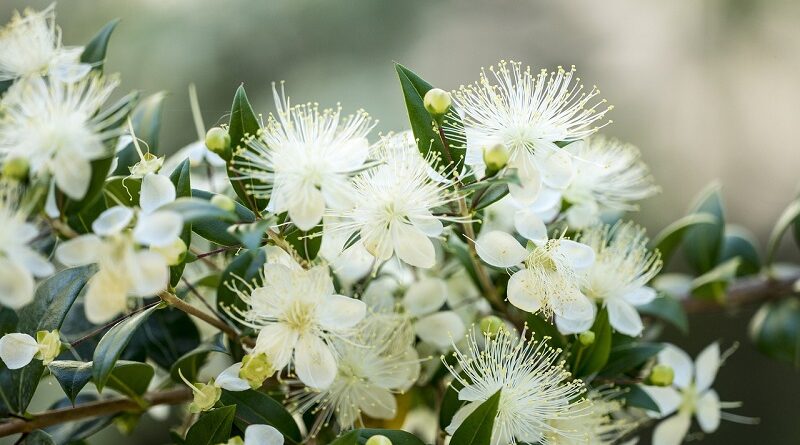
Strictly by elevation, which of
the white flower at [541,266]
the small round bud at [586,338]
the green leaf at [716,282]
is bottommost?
the green leaf at [716,282]

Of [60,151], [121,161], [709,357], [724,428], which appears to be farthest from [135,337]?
[724,428]

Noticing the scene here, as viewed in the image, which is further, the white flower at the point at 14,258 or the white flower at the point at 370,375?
the white flower at the point at 370,375

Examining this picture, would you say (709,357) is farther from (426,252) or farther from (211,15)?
(211,15)

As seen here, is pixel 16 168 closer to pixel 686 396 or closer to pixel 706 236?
pixel 686 396

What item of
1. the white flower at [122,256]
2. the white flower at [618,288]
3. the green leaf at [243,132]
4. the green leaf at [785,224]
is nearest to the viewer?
the white flower at [122,256]

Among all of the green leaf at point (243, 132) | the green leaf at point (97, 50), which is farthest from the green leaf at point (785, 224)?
the green leaf at point (97, 50)

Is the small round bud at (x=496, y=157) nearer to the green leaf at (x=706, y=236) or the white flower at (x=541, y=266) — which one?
the white flower at (x=541, y=266)
